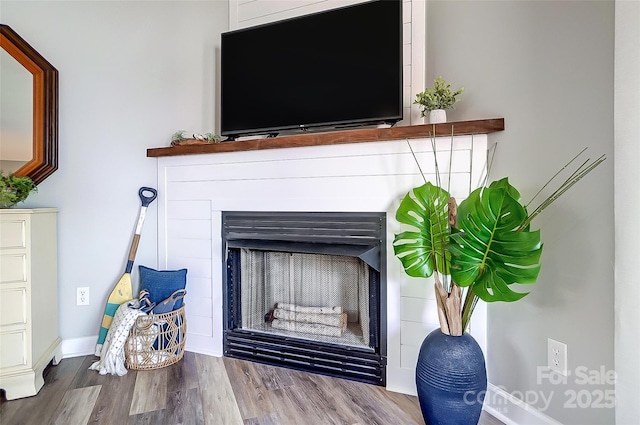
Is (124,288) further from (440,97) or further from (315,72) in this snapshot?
(440,97)

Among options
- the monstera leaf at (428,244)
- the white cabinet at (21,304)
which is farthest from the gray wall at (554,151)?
the white cabinet at (21,304)

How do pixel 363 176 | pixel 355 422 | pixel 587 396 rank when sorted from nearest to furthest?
pixel 587 396 < pixel 355 422 < pixel 363 176

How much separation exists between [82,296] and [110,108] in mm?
1187

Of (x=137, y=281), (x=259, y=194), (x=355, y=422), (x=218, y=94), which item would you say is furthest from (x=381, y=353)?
(x=218, y=94)

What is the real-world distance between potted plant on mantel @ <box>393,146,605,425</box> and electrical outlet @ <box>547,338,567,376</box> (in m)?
0.25

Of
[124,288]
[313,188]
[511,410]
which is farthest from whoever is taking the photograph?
[124,288]

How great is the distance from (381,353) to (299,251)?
2.23 ft

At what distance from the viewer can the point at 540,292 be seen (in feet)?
4.40

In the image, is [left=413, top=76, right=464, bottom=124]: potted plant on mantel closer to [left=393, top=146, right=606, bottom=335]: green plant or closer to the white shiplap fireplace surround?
the white shiplap fireplace surround

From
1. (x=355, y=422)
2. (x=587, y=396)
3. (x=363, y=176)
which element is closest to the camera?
(x=587, y=396)

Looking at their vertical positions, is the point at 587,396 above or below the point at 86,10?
below

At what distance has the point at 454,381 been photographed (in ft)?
4.18

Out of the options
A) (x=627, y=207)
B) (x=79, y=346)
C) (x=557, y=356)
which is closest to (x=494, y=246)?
(x=627, y=207)

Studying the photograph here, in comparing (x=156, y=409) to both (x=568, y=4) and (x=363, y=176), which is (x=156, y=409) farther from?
(x=568, y=4)
